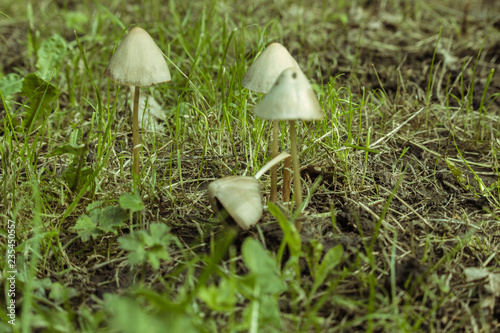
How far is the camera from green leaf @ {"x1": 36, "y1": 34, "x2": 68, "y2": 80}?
2865 mm

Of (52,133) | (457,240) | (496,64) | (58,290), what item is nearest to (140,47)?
(58,290)

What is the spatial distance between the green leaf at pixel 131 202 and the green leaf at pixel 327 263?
2.21 feet

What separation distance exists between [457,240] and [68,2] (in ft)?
12.9

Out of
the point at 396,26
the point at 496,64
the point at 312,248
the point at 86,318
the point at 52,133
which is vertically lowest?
the point at 86,318

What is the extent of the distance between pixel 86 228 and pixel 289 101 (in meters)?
0.90

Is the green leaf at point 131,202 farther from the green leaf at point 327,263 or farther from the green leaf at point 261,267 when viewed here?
the green leaf at point 327,263

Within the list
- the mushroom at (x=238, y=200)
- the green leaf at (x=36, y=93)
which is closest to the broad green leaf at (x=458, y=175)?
the mushroom at (x=238, y=200)

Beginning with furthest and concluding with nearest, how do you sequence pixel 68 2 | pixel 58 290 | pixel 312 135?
pixel 68 2 < pixel 312 135 < pixel 58 290

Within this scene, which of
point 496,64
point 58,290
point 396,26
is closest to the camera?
point 58,290

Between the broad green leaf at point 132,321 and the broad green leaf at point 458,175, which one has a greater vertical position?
the broad green leaf at point 458,175

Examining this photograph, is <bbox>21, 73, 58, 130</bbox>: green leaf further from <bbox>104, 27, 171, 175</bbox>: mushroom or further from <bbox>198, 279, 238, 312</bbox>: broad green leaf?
<bbox>198, 279, 238, 312</bbox>: broad green leaf

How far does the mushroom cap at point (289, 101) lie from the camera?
1.49m

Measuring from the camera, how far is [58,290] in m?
1.57

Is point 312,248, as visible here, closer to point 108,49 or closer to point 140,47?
point 140,47
